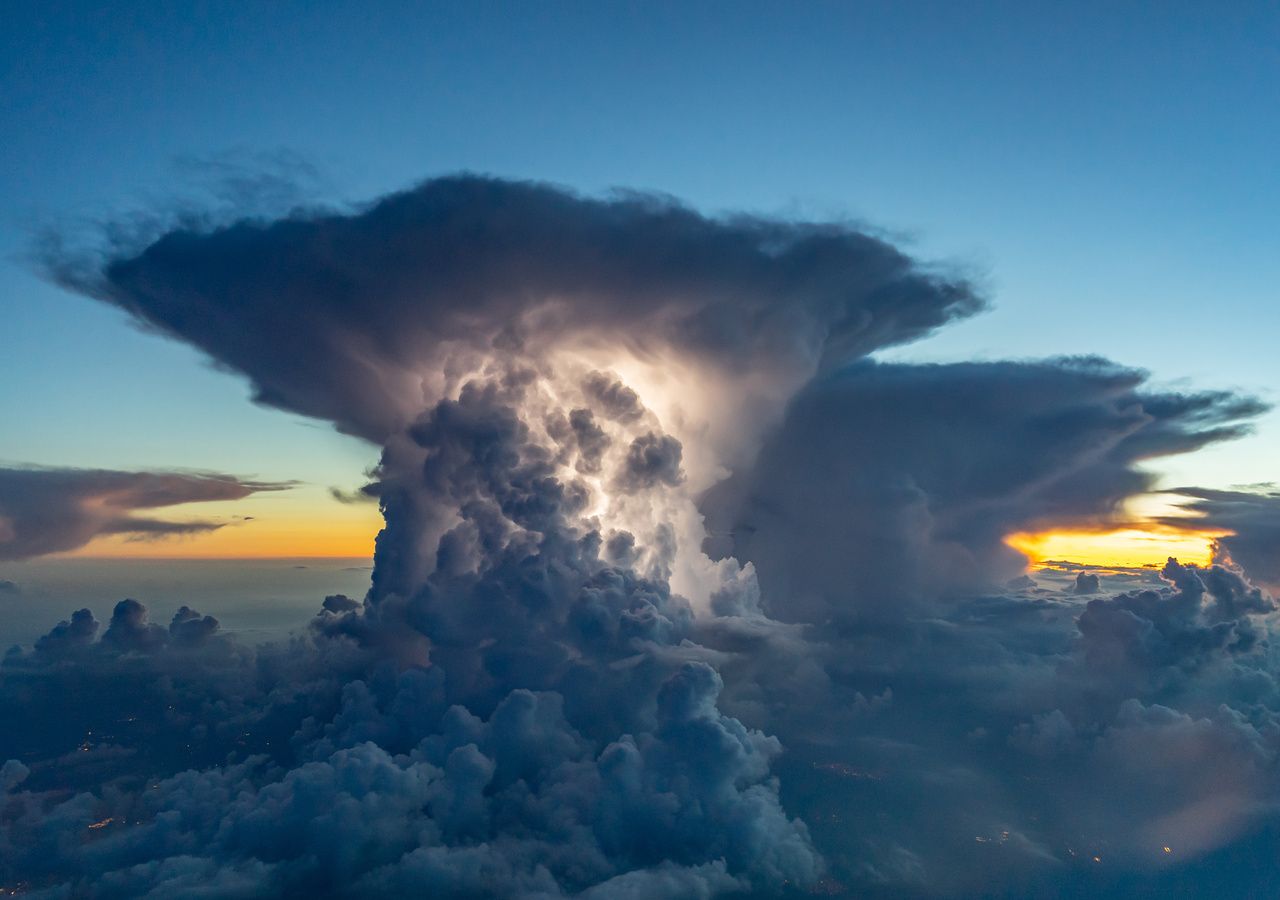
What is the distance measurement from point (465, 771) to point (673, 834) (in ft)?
190

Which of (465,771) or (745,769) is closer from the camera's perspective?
(745,769)

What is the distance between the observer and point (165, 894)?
19925cm

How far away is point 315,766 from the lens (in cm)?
19125

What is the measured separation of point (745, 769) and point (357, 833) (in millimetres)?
109241

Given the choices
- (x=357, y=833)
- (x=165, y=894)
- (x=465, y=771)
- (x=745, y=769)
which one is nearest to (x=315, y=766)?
(x=357, y=833)

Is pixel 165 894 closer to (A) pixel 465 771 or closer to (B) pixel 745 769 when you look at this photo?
(A) pixel 465 771

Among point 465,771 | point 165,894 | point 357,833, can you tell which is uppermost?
point 465,771

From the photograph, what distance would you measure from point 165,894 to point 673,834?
139 metres

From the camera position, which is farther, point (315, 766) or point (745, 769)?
point (315, 766)

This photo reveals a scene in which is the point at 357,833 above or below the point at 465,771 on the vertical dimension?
below

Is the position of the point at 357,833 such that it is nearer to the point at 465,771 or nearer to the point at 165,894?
the point at 465,771

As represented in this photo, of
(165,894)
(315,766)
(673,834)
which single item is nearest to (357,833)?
(315,766)

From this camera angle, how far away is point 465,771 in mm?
193500

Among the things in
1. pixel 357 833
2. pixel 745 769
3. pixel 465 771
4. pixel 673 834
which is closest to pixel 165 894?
pixel 357 833
